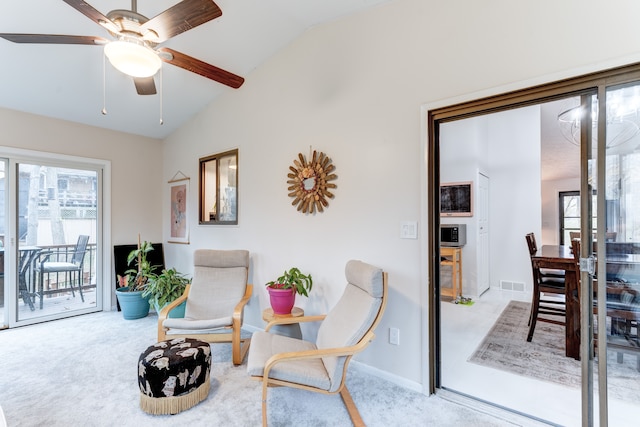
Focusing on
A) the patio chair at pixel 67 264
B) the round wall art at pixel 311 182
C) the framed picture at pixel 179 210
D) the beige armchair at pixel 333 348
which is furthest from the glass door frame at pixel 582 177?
the patio chair at pixel 67 264

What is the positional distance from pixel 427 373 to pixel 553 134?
5.06 meters

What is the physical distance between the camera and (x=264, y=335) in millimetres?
2320

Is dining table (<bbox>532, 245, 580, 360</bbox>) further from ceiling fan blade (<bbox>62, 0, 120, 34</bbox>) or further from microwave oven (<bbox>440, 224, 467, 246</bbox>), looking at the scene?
ceiling fan blade (<bbox>62, 0, 120, 34</bbox>)

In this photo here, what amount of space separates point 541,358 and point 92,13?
419 cm

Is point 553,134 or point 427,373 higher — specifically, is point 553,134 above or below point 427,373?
above

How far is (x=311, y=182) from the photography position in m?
3.00

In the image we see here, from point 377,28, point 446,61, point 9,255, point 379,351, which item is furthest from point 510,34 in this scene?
point 9,255

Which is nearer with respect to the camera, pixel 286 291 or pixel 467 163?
pixel 286 291

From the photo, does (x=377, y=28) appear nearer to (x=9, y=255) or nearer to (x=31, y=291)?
(x=9, y=255)

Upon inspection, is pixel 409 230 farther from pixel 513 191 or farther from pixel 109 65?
pixel 513 191

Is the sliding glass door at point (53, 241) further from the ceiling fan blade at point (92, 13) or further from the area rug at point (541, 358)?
the area rug at point (541, 358)

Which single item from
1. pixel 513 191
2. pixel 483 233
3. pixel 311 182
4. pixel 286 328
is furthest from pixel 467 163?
pixel 286 328

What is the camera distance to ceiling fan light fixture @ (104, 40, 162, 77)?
165 cm

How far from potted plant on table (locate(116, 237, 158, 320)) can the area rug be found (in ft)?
13.0
